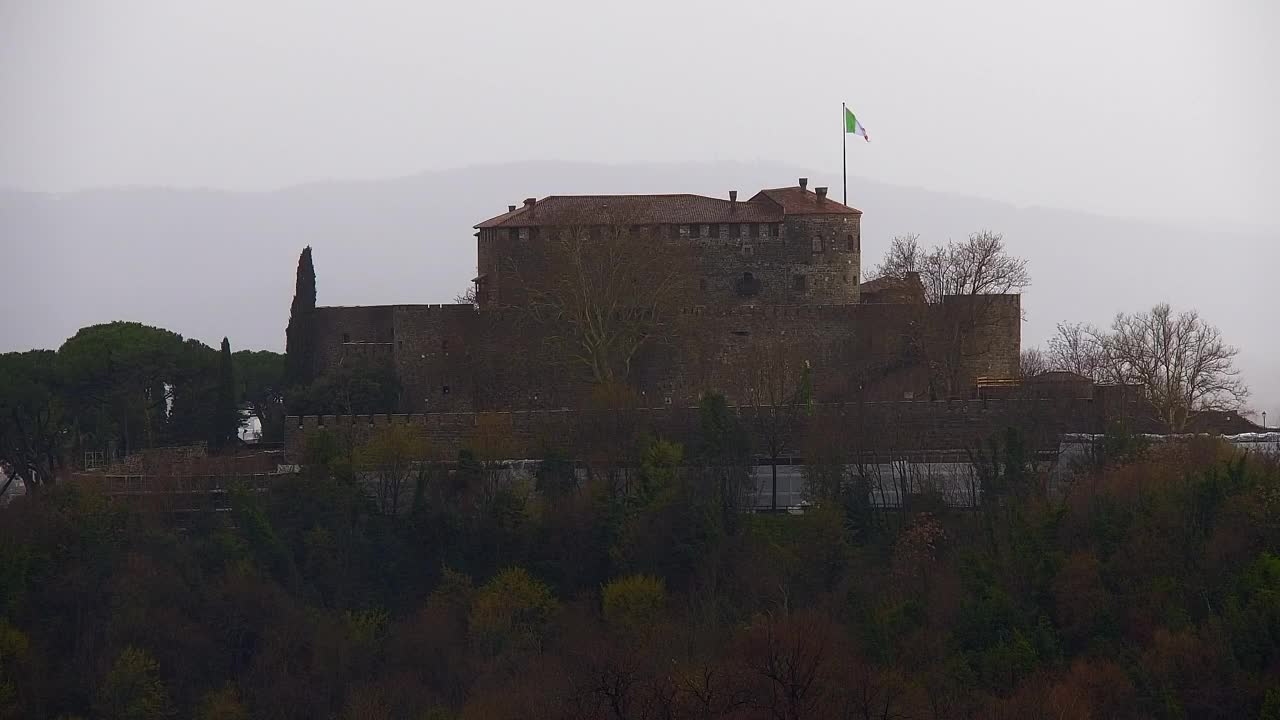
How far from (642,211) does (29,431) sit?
50.2ft

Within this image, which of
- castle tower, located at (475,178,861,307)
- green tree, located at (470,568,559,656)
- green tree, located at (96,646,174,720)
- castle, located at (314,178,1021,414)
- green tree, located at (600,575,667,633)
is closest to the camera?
green tree, located at (96,646,174,720)

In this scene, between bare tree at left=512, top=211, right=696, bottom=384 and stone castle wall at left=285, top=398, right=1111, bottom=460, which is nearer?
stone castle wall at left=285, top=398, right=1111, bottom=460

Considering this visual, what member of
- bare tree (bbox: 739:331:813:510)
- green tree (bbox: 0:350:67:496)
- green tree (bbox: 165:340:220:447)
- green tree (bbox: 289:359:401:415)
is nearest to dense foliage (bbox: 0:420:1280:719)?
bare tree (bbox: 739:331:813:510)

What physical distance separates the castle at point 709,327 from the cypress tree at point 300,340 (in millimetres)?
327

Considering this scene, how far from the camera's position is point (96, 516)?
173ft

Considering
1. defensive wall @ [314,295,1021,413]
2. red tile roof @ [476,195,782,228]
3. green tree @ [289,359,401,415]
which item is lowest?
green tree @ [289,359,401,415]

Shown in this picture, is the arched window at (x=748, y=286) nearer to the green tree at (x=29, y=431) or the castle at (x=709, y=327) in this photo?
the castle at (x=709, y=327)

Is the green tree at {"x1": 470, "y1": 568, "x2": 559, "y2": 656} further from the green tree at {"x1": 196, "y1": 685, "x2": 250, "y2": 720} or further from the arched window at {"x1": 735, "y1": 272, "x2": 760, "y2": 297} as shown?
the arched window at {"x1": 735, "y1": 272, "x2": 760, "y2": 297}

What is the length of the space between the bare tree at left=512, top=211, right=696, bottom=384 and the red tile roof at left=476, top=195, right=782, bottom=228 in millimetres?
1467

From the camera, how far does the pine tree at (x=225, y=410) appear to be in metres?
59.7

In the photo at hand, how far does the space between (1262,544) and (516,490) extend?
51.7 feet

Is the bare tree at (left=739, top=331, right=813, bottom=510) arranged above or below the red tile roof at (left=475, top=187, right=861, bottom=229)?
below

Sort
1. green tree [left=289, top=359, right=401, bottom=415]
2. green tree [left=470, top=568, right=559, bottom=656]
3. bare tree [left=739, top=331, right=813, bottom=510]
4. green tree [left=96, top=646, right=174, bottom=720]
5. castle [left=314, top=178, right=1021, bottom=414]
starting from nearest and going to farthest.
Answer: green tree [left=96, top=646, right=174, bottom=720] → green tree [left=470, top=568, right=559, bottom=656] → bare tree [left=739, top=331, right=813, bottom=510] → green tree [left=289, top=359, right=401, bottom=415] → castle [left=314, top=178, right=1021, bottom=414]

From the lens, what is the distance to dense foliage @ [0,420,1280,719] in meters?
44.7
